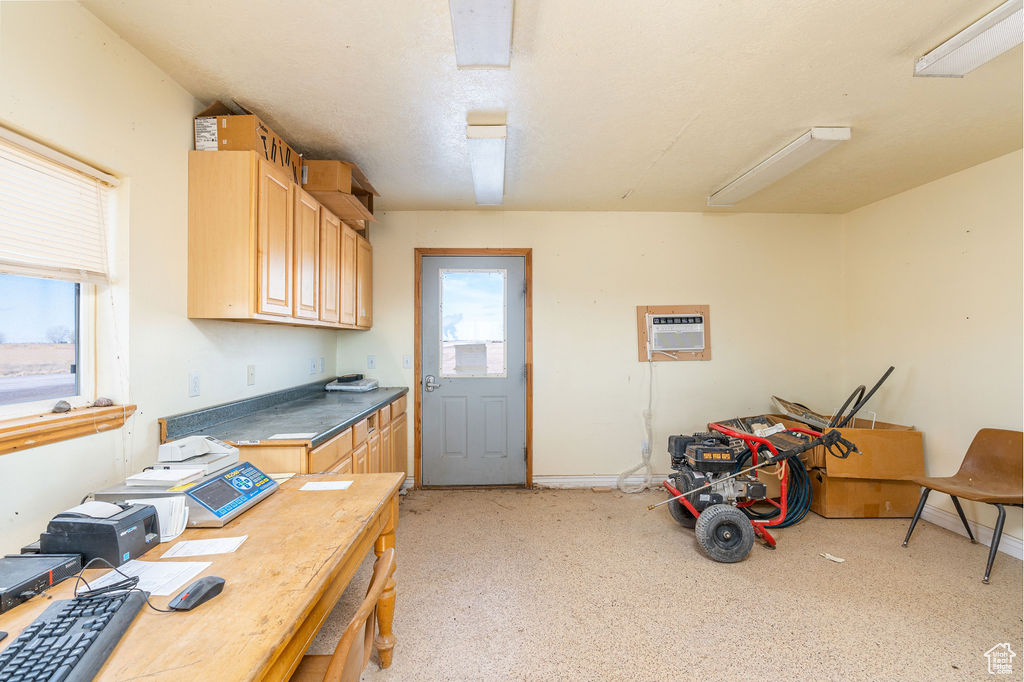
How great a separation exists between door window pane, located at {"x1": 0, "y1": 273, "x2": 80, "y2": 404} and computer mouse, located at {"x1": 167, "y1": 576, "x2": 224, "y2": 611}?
1050 mm

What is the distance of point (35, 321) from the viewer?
1466mm

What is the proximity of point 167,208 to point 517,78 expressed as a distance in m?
1.69

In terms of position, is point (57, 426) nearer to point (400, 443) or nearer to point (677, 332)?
point (400, 443)

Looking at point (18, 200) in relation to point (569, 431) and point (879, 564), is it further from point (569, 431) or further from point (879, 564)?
point (879, 564)

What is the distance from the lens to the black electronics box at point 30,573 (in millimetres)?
928

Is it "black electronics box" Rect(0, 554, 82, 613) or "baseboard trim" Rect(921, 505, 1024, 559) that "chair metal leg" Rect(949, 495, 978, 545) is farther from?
"black electronics box" Rect(0, 554, 82, 613)

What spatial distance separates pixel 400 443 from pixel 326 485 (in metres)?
2.05

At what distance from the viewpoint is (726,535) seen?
2.57m

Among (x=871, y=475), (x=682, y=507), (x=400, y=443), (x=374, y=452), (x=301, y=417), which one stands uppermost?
(x=301, y=417)

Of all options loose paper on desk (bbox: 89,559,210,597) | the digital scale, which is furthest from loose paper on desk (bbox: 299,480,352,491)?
loose paper on desk (bbox: 89,559,210,597)

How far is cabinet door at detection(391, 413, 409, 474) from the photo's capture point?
346 cm

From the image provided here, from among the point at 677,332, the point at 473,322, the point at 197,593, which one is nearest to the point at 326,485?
the point at 197,593

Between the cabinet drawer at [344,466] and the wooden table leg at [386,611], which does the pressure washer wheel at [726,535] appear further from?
the cabinet drawer at [344,466]

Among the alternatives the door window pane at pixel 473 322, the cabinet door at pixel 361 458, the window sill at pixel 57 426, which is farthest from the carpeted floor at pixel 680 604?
the door window pane at pixel 473 322
